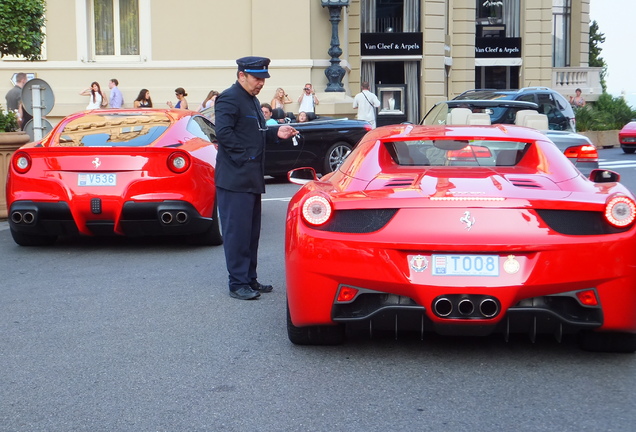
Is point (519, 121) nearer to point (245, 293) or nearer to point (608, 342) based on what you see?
point (245, 293)

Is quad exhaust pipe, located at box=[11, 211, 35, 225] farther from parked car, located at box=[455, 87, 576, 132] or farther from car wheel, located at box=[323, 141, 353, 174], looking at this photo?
parked car, located at box=[455, 87, 576, 132]

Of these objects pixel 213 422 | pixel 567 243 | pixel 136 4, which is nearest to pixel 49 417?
pixel 213 422

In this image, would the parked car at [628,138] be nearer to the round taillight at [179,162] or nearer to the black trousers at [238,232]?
the round taillight at [179,162]

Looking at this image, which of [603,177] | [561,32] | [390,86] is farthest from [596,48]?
[603,177]

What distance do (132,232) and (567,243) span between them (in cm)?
548

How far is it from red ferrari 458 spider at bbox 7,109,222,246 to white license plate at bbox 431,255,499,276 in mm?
4849

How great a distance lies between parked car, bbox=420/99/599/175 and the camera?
13.1 meters

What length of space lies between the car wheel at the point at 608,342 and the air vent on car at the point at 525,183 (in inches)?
32.2

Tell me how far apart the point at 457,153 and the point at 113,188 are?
412 centimetres

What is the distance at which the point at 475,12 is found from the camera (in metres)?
43.3

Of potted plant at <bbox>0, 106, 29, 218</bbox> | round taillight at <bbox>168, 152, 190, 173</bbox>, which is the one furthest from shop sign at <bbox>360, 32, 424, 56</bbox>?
round taillight at <bbox>168, 152, 190, 173</bbox>

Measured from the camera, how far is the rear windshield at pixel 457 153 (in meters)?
6.61

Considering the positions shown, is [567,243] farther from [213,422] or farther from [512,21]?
[512,21]

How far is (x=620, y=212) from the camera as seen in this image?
5453 mm
